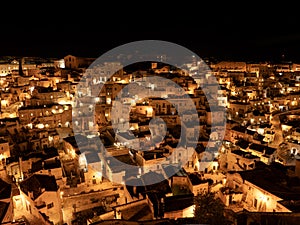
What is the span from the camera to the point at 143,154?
640 inches

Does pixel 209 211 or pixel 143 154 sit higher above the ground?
pixel 143 154

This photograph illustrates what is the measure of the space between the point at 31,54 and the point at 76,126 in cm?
4810

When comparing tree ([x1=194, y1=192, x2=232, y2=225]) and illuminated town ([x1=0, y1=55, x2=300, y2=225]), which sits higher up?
illuminated town ([x1=0, y1=55, x2=300, y2=225])

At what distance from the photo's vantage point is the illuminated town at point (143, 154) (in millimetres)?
12188

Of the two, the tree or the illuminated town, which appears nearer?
the tree

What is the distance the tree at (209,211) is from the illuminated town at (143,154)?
76 millimetres

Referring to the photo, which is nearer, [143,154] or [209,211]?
[209,211]

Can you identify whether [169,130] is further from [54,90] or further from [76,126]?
[54,90]

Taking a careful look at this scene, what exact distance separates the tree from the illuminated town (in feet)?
0.25

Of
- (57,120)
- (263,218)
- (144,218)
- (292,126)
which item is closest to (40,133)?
(57,120)

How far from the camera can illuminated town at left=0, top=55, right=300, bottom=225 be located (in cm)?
1219

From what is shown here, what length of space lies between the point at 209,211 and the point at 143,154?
558 centimetres

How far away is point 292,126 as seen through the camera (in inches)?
824

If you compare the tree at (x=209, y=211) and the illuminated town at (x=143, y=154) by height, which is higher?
the illuminated town at (x=143, y=154)
